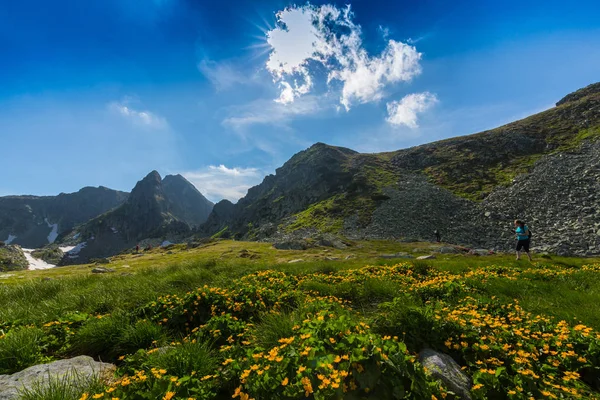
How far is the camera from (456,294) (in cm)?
1073

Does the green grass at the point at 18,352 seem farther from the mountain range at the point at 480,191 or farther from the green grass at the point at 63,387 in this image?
the mountain range at the point at 480,191

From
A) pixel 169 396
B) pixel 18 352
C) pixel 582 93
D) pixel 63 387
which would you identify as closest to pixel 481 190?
pixel 169 396

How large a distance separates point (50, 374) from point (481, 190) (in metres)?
98.4

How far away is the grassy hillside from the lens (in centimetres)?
417

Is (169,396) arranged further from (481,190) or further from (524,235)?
(481,190)

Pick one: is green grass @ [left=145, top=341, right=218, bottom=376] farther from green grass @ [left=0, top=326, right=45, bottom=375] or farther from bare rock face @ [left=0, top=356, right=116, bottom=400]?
green grass @ [left=0, top=326, right=45, bottom=375]

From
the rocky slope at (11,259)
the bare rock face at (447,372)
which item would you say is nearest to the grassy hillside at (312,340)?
the bare rock face at (447,372)

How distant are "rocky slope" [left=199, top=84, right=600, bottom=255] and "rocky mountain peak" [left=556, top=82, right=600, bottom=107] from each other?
2.28ft

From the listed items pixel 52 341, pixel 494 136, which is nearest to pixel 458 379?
pixel 52 341

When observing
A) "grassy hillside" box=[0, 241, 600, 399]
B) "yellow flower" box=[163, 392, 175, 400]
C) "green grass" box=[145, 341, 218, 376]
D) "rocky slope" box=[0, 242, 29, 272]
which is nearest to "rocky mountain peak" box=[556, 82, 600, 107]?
"grassy hillside" box=[0, 241, 600, 399]

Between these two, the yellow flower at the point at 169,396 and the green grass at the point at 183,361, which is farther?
the green grass at the point at 183,361

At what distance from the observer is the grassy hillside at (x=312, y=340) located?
13.7 ft

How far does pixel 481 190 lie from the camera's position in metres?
83.3

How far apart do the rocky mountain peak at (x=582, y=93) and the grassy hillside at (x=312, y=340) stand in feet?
570
